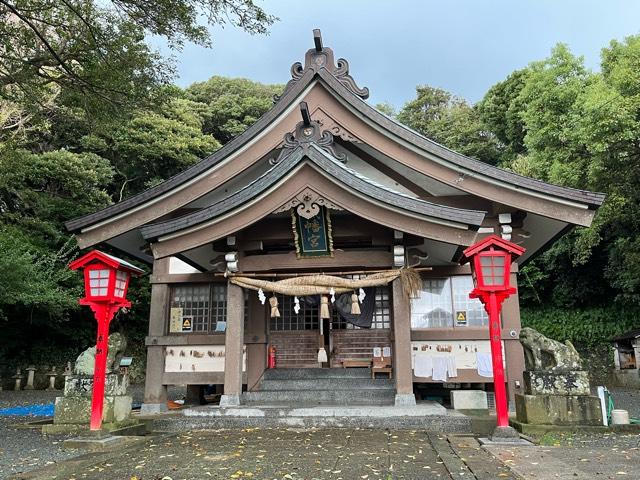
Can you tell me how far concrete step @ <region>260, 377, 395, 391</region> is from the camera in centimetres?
996

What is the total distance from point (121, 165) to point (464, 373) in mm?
20760

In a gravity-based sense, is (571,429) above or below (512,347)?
below

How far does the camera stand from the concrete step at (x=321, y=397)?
9297 millimetres

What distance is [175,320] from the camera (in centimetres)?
1084

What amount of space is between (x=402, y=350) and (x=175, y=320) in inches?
207

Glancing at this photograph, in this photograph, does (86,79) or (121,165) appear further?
(121,165)

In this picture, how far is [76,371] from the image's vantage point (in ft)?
26.1

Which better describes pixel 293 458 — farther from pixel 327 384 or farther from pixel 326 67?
pixel 326 67

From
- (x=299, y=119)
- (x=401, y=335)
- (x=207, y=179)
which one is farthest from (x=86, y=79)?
(x=401, y=335)

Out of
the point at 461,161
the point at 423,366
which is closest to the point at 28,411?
the point at 423,366

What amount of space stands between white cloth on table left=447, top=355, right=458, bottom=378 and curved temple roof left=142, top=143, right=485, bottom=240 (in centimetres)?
317

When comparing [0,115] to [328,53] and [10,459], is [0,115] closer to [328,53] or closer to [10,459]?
[328,53]

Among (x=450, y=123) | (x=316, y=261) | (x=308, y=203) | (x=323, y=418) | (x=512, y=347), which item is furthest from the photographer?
(x=450, y=123)

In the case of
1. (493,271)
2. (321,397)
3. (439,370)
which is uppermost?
(493,271)
